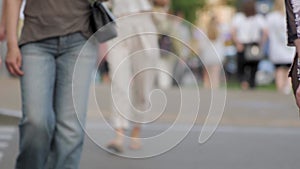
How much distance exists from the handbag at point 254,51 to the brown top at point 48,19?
13084 mm

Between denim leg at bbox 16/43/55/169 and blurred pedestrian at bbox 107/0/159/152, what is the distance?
8.53 feet

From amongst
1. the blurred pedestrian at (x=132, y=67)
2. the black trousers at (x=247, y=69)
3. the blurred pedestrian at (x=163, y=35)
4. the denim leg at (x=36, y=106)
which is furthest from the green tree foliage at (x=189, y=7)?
the denim leg at (x=36, y=106)

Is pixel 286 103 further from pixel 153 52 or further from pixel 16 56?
pixel 16 56

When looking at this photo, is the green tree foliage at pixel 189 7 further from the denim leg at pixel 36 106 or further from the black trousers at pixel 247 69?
the denim leg at pixel 36 106

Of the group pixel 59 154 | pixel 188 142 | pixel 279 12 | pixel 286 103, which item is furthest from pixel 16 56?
pixel 279 12

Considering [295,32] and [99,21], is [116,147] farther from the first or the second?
[295,32]

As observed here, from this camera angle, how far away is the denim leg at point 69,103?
4805mm

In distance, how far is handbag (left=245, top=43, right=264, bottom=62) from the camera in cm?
1775

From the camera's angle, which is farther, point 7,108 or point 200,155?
point 7,108

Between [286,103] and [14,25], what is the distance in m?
10.2

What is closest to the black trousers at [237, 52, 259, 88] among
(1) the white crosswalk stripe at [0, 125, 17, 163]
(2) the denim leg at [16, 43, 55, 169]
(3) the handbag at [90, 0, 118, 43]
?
(1) the white crosswalk stripe at [0, 125, 17, 163]

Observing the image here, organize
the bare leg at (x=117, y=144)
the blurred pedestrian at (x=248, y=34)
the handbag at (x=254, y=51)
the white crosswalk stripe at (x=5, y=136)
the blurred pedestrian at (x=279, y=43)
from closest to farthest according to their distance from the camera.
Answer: the bare leg at (x=117, y=144), the white crosswalk stripe at (x=5, y=136), the blurred pedestrian at (x=279, y=43), the blurred pedestrian at (x=248, y=34), the handbag at (x=254, y=51)

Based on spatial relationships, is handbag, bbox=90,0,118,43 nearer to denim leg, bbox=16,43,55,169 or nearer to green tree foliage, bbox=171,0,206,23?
denim leg, bbox=16,43,55,169

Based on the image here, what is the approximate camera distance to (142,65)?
25.7ft
